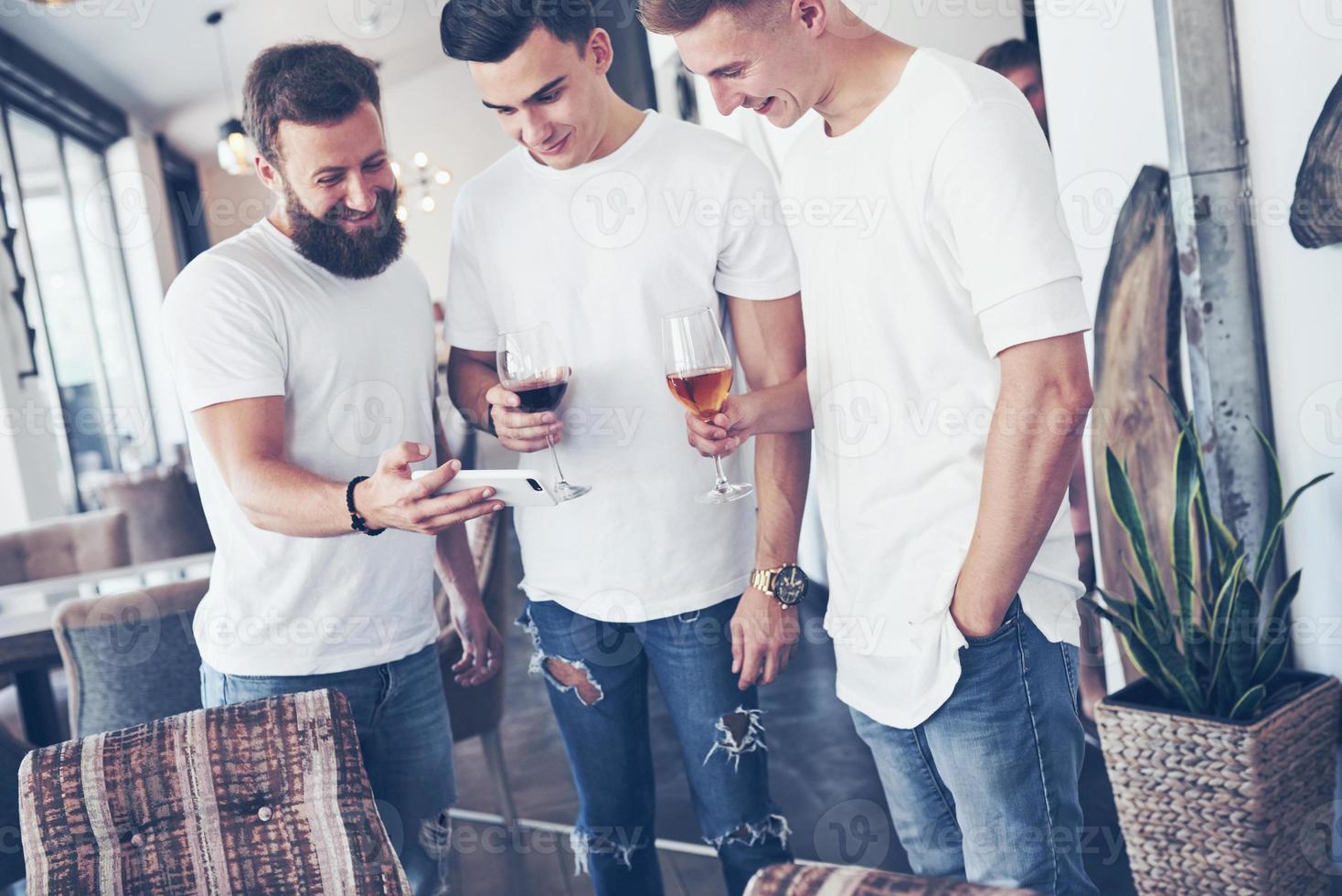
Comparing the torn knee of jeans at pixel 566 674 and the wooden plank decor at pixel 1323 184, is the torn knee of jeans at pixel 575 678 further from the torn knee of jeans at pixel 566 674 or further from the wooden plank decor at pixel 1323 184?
the wooden plank decor at pixel 1323 184

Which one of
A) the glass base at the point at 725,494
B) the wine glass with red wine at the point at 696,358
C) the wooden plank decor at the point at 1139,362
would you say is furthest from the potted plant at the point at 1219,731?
the wine glass with red wine at the point at 696,358

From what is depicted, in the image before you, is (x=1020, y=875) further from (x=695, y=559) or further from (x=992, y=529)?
(x=695, y=559)

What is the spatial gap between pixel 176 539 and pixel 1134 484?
3814 mm

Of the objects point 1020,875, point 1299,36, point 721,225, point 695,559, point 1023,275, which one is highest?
point 1299,36

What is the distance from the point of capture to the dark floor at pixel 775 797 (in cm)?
248

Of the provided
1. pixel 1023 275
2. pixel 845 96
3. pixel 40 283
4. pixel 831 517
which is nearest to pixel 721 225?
pixel 845 96

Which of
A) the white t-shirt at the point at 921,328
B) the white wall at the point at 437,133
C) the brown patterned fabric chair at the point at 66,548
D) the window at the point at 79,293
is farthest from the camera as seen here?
the white wall at the point at 437,133

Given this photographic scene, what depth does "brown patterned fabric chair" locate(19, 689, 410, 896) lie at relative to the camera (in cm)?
116

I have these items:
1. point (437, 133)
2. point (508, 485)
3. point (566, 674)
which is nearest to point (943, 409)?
point (508, 485)

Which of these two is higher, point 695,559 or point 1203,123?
point 1203,123

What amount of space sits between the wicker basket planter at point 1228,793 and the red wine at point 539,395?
45.5 inches

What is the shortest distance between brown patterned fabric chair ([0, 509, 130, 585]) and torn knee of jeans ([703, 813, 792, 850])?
2.58m

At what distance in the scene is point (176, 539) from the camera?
4.60 meters

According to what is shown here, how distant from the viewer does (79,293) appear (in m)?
6.78
